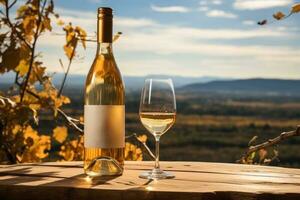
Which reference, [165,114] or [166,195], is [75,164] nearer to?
[165,114]

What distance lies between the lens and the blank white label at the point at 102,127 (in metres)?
2.28

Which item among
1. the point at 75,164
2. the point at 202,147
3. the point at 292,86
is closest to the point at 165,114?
the point at 75,164

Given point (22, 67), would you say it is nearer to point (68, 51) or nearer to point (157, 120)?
point (68, 51)

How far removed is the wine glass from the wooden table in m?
0.17

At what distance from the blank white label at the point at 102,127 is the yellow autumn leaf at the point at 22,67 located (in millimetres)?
1141

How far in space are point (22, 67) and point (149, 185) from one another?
5.08 ft

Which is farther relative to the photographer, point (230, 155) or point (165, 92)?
point (230, 155)

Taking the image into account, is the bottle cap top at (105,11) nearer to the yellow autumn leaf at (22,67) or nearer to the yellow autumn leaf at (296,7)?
the yellow autumn leaf at (296,7)

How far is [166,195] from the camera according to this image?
1.95m

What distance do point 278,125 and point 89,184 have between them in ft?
139

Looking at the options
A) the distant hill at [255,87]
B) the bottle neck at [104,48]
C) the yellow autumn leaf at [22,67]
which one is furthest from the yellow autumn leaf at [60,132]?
the distant hill at [255,87]

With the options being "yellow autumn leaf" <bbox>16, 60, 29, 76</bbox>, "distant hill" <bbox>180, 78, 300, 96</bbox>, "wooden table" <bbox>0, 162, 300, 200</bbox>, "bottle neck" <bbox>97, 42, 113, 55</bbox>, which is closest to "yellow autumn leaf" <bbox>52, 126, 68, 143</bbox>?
"yellow autumn leaf" <bbox>16, 60, 29, 76</bbox>

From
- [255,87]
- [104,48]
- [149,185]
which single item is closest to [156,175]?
[149,185]

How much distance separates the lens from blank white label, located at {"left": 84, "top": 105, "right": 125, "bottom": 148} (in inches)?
89.8
